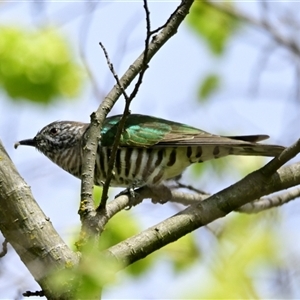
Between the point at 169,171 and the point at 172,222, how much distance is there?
1.95 metres

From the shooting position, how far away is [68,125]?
21.9 feet

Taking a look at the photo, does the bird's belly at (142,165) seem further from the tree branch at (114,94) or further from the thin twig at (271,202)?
the tree branch at (114,94)

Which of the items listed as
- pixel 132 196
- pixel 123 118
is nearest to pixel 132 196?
pixel 132 196

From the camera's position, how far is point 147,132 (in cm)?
607

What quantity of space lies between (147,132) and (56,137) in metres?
1.03

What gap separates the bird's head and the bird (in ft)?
0.20

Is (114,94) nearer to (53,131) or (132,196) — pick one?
(132,196)

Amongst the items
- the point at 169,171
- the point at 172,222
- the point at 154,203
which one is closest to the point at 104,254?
the point at 172,222

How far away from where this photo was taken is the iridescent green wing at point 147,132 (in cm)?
589

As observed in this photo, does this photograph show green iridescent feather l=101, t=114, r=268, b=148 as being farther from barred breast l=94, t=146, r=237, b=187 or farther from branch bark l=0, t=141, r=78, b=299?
branch bark l=0, t=141, r=78, b=299

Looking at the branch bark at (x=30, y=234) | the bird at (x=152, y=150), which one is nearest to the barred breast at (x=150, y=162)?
the bird at (x=152, y=150)

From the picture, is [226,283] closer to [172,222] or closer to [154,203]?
[172,222]

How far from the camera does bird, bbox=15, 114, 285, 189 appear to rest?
559 cm

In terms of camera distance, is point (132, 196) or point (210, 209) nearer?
point (210, 209)
